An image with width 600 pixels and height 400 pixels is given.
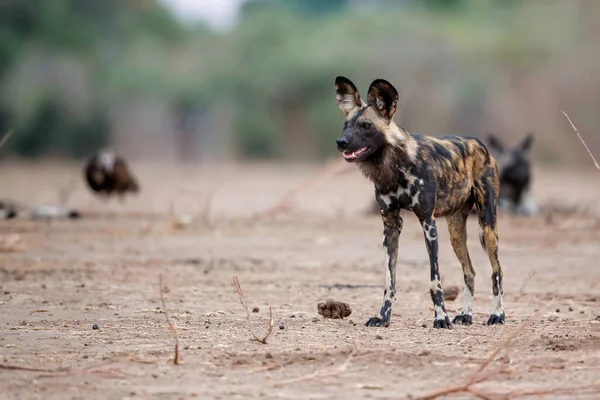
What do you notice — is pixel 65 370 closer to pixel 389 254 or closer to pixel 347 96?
pixel 389 254

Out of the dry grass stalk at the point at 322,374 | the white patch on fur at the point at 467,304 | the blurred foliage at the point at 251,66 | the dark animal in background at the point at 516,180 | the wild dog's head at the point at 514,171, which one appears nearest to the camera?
the dry grass stalk at the point at 322,374

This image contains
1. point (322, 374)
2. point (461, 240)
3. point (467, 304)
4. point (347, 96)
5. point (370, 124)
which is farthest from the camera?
point (461, 240)

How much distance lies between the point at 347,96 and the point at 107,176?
12.0m

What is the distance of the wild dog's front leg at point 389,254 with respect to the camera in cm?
816

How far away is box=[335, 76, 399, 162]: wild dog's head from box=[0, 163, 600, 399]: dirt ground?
1.32 meters

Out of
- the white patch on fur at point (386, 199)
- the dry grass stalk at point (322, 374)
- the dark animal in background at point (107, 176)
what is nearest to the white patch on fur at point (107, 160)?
the dark animal in background at point (107, 176)

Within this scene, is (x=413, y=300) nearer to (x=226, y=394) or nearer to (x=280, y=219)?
(x=226, y=394)

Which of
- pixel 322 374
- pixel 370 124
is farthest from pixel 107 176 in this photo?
pixel 322 374

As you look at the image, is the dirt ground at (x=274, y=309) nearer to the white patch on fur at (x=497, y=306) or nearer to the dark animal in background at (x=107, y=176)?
the white patch on fur at (x=497, y=306)

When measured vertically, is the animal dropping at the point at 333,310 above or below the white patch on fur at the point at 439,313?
below

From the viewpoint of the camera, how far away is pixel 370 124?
26.6ft

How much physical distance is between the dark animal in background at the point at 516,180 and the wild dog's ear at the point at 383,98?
38.2ft

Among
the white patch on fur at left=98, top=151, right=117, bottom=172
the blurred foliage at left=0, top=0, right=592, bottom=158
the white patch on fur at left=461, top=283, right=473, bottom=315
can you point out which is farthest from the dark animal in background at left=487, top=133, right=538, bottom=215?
the blurred foliage at left=0, top=0, right=592, bottom=158

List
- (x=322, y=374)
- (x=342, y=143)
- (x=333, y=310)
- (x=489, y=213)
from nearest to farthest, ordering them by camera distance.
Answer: (x=322, y=374), (x=342, y=143), (x=333, y=310), (x=489, y=213)
